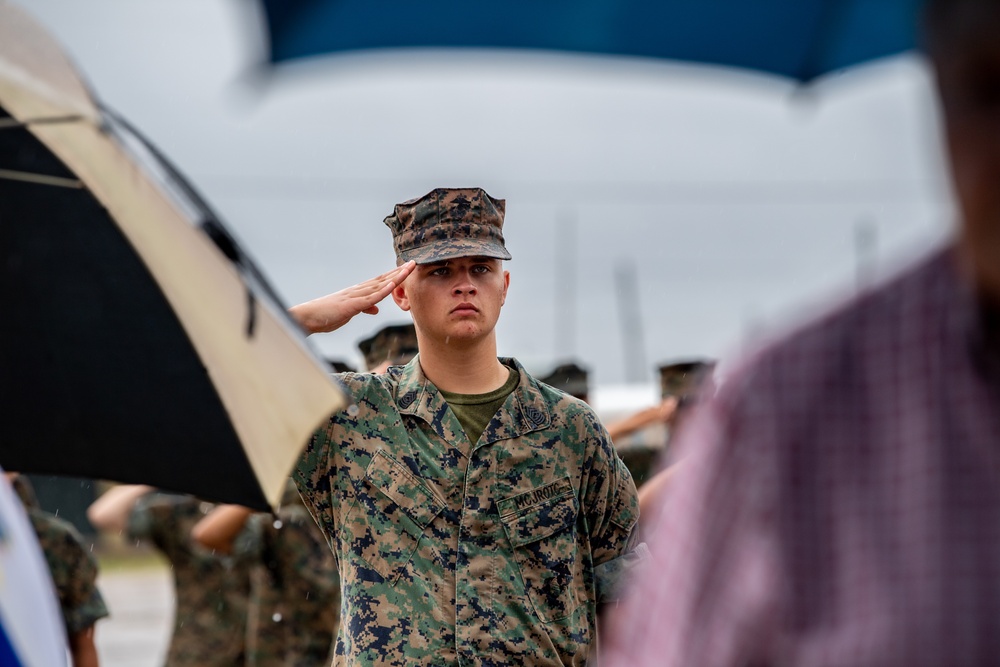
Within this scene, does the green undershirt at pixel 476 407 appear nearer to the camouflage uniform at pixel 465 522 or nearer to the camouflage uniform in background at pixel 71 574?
the camouflage uniform at pixel 465 522

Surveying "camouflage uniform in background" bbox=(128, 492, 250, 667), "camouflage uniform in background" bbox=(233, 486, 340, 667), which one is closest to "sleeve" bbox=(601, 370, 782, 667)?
"camouflage uniform in background" bbox=(233, 486, 340, 667)

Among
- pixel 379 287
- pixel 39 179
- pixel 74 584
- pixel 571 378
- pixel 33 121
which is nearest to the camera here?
pixel 33 121

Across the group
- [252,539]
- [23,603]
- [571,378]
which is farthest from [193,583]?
[23,603]

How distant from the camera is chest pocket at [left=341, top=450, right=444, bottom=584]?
4.01 metres

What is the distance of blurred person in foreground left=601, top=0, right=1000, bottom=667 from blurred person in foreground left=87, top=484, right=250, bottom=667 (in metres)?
8.33

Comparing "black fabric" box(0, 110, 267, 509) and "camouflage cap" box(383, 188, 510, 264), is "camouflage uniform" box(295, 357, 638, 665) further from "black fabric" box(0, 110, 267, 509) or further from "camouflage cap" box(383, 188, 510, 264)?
"black fabric" box(0, 110, 267, 509)

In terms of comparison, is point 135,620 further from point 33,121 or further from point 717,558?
point 717,558

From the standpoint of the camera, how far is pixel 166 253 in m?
3.33

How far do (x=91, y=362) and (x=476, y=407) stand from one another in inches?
48.1

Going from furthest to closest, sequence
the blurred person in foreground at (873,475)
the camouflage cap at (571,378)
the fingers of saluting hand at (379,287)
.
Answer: the camouflage cap at (571,378)
the fingers of saluting hand at (379,287)
the blurred person in foreground at (873,475)

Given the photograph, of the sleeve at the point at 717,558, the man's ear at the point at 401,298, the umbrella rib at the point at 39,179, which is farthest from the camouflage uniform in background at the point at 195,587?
the sleeve at the point at 717,558

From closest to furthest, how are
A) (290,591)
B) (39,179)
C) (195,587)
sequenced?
(39,179)
(290,591)
(195,587)

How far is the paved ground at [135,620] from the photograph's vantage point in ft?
54.3

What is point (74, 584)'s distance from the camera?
5824mm
